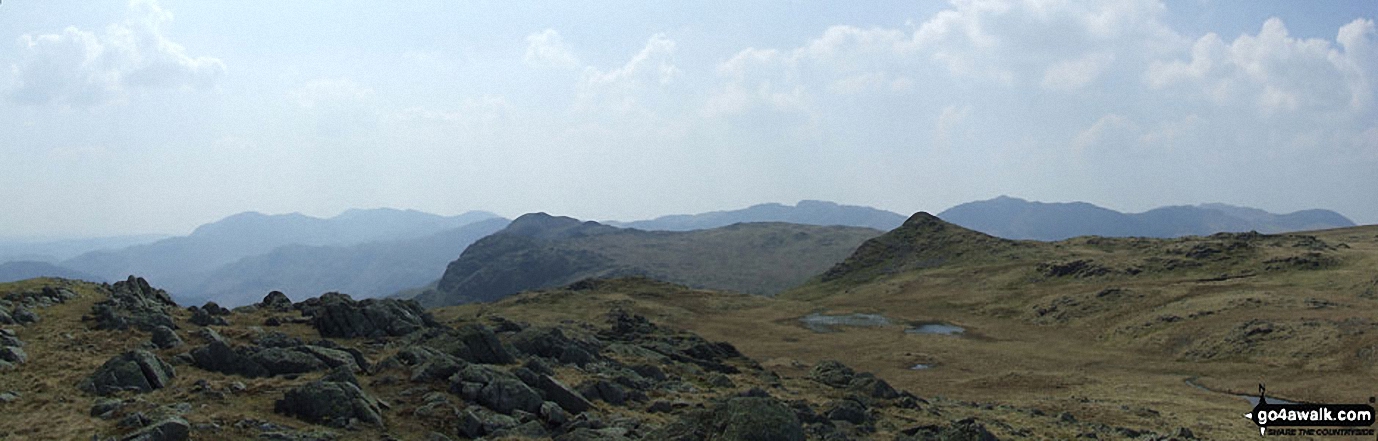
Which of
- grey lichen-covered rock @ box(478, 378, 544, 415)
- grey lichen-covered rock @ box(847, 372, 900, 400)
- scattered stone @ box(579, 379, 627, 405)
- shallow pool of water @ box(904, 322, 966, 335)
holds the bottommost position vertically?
shallow pool of water @ box(904, 322, 966, 335)

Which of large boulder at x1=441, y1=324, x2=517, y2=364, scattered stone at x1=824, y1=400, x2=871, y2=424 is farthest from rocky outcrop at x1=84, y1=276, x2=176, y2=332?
scattered stone at x1=824, y1=400, x2=871, y2=424

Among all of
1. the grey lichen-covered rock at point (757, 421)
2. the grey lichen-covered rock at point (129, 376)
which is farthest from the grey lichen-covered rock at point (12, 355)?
the grey lichen-covered rock at point (757, 421)

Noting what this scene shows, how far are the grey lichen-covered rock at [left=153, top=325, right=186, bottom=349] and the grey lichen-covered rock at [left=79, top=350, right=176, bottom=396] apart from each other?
5.67 meters

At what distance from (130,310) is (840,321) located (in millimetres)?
93840

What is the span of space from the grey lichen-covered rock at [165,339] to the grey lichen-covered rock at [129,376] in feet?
18.6

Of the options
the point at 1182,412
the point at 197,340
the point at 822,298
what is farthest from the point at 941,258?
the point at 197,340

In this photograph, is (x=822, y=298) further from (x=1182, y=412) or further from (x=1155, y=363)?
(x=1182, y=412)

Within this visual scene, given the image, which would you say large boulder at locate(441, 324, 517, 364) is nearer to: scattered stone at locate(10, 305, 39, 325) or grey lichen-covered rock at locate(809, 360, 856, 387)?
scattered stone at locate(10, 305, 39, 325)

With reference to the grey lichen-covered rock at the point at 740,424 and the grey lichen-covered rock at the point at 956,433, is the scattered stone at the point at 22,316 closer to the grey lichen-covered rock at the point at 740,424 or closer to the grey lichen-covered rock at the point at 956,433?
the grey lichen-covered rock at the point at 740,424

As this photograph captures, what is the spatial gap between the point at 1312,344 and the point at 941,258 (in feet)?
356

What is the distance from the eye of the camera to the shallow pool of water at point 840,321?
106713 mm

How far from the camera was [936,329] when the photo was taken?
104 metres

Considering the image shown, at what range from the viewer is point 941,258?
176 meters

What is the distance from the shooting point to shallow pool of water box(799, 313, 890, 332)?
106713 millimetres
